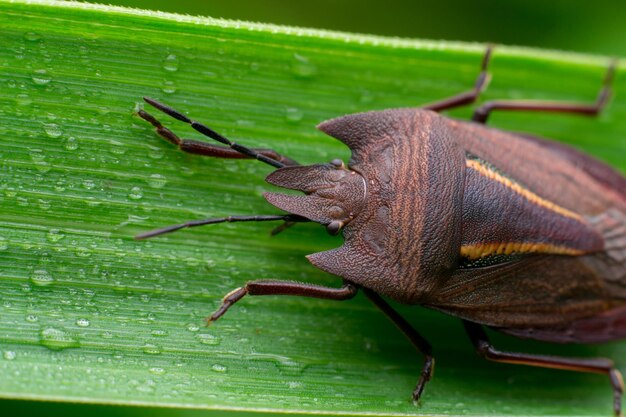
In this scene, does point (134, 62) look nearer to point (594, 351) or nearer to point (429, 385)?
point (429, 385)

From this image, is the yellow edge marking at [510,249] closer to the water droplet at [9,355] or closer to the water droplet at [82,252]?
the water droplet at [82,252]

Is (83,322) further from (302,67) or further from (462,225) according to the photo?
(462,225)

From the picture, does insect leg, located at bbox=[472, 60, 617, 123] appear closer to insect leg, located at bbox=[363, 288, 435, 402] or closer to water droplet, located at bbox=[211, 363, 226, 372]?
insect leg, located at bbox=[363, 288, 435, 402]

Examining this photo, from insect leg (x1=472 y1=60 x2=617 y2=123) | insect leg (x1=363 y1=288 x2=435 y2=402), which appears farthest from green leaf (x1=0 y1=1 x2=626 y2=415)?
insect leg (x1=472 y1=60 x2=617 y2=123)

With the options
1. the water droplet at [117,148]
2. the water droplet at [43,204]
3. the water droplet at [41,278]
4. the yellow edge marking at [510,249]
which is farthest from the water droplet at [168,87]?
the yellow edge marking at [510,249]

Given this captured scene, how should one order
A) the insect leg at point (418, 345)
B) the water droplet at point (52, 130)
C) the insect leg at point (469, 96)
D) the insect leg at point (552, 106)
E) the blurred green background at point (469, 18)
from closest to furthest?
1. the water droplet at point (52, 130)
2. the insect leg at point (418, 345)
3. the insect leg at point (469, 96)
4. the insect leg at point (552, 106)
5. the blurred green background at point (469, 18)
